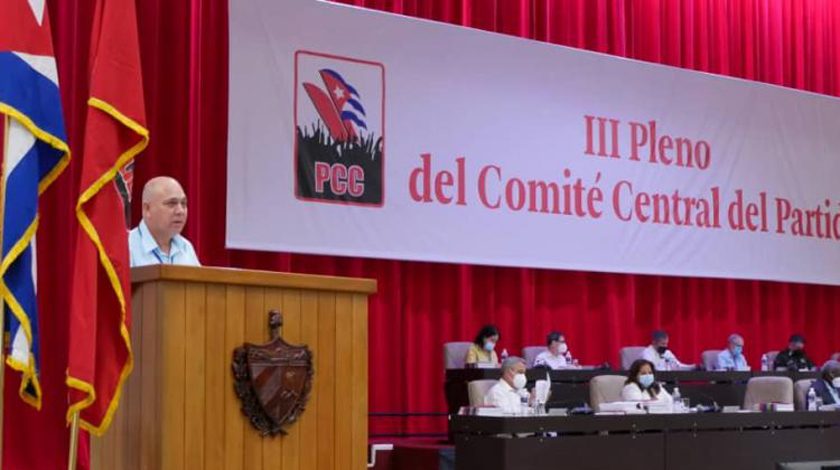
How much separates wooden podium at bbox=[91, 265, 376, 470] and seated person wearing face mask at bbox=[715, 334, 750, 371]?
8596 mm

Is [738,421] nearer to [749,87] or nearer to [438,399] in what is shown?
[438,399]

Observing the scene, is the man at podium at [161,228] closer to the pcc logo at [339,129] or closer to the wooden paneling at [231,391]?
the wooden paneling at [231,391]

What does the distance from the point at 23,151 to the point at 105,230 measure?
32 centimetres

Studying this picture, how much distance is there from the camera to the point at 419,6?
10586 millimetres

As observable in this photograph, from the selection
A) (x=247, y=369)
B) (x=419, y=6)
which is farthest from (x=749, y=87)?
(x=247, y=369)

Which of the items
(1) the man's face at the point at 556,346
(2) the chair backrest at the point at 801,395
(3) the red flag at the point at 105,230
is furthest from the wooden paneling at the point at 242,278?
(1) the man's face at the point at 556,346

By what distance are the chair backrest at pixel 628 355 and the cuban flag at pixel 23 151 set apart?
7.96 meters

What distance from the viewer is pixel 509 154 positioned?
10.1 metres

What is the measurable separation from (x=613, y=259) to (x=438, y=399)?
207 centimetres

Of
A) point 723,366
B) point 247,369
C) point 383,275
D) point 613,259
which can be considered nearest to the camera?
point 247,369

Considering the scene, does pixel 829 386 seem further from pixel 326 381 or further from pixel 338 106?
pixel 326 381

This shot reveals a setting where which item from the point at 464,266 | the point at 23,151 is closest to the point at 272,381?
the point at 23,151

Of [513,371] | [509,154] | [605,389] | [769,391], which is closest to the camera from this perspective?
[513,371]

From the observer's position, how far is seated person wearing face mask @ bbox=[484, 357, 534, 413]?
7285 mm
